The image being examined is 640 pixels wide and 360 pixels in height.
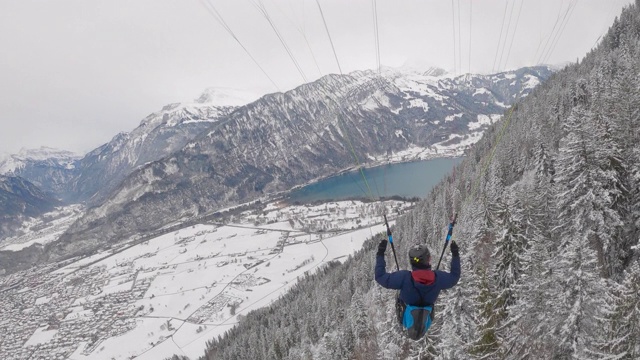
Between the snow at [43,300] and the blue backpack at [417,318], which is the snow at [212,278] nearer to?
the snow at [43,300]

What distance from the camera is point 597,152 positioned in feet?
74.5

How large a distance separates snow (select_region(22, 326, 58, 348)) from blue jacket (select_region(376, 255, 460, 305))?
6465 inches

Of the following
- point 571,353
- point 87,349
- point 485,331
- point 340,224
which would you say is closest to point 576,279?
point 571,353

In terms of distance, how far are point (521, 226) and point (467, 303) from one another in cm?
876

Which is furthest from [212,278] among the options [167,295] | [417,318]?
[417,318]

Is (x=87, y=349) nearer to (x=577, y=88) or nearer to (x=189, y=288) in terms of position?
(x=189, y=288)

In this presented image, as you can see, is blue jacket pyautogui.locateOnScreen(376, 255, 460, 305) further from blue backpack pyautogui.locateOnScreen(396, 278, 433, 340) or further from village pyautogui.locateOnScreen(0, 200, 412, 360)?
village pyautogui.locateOnScreen(0, 200, 412, 360)

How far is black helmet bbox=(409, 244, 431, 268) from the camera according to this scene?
906 centimetres

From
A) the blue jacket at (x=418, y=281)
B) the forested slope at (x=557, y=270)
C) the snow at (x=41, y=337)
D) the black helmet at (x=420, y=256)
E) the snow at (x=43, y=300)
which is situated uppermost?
the black helmet at (x=420, y=256)

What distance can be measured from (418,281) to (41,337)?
17197 centimetres

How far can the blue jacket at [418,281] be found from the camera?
9.02 metres

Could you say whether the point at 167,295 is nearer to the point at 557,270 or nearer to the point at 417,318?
the point at 557,270

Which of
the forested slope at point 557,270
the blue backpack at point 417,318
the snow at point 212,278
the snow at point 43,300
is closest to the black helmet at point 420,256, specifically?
the blue backpack at point 417,318

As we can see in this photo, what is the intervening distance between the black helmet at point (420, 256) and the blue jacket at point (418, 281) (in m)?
0.19
